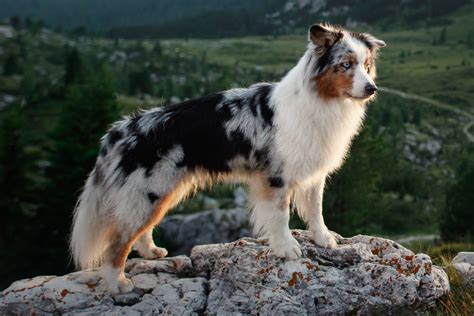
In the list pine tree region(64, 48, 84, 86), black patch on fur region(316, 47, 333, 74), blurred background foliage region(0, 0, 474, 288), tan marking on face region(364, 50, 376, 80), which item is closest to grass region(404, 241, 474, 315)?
tan marking on face region(364, 50, 376, 80)

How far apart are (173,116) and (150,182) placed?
1.27 meters

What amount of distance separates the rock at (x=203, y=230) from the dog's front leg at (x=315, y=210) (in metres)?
30.4

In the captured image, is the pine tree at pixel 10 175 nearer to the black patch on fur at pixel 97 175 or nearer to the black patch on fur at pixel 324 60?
the black patch on fur at pixel 97 175

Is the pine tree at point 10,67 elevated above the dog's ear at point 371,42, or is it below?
below

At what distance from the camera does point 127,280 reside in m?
11.0

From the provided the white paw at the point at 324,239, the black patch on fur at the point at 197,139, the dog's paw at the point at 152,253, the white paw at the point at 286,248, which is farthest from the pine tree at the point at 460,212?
the black patch on fur at the point at 197,139

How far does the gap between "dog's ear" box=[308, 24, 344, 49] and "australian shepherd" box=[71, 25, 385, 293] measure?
7 cm

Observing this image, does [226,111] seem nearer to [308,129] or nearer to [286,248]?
[308,129]

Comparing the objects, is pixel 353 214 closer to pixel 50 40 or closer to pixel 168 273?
pixel 168 273

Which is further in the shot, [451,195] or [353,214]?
[451,195]

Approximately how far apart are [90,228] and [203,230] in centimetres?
3147

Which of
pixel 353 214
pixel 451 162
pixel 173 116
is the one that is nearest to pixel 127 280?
pixel 173 116

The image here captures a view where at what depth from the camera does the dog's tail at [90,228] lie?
36.1ft

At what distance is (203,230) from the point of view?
139 feet
